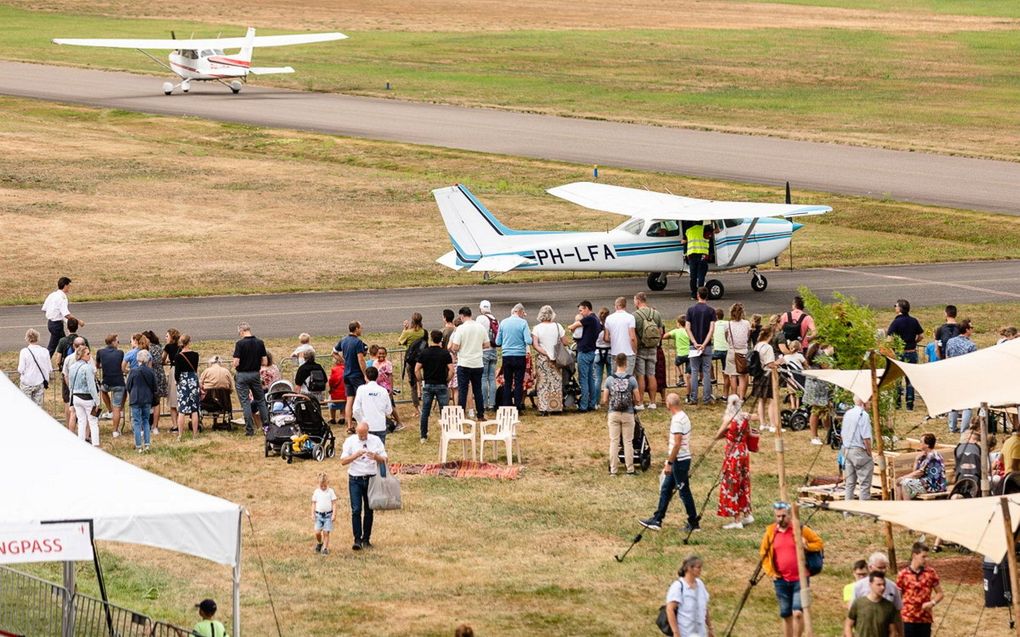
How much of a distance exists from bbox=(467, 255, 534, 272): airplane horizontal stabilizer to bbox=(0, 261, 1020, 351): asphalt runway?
2.84ft

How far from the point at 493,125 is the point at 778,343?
39.4m

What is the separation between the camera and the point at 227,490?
19078 millimetres

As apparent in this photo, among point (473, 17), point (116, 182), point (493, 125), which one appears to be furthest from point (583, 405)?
point (473, 17)

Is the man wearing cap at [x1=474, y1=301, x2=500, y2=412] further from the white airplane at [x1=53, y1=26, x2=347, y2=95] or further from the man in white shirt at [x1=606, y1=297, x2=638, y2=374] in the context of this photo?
the white airplane at [x1=53, y1=26, x2=347, y2=95]

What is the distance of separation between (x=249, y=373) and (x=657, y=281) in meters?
14.1

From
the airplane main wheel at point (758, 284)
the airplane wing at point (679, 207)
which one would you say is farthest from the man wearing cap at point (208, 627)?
the airplane main wheel at point (758, 284)

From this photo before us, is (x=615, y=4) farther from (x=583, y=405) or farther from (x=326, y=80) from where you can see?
(x=583, y=405)

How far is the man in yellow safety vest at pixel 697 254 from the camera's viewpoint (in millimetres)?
32062

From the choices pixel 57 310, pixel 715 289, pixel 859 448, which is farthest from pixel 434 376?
pixel 715 289

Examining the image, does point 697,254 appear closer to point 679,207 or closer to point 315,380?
point 679,207

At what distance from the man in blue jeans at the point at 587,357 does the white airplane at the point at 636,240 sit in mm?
8365

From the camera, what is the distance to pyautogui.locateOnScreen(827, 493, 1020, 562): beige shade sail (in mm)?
12211

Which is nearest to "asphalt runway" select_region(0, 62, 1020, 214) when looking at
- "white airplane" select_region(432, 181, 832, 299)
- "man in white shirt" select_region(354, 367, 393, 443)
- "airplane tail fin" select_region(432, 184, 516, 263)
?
"white airplane" select_region(432, 181, 832, 299)

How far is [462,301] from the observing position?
108 ft
